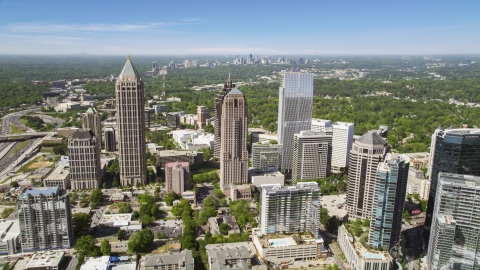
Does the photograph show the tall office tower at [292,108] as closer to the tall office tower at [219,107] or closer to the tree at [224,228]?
the tall office tower at [219,107]

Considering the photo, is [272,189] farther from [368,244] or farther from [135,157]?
[135,157]

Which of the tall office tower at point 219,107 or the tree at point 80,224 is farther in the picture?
the tall office tower at point 219,107

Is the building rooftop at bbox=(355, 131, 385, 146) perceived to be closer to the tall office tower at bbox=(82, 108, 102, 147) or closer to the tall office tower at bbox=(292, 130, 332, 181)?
the tall office tower at bbox=(292, 130, 332, 181)

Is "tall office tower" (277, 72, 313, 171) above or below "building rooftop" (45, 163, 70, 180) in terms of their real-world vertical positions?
above

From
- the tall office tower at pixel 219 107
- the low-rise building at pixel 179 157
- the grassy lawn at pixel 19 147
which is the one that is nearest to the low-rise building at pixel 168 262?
the low-rise building at pixel 179 157

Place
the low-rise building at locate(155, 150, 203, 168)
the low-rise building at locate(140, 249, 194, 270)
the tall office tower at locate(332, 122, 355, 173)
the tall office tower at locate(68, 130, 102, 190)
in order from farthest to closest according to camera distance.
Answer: the tall office tower at locate(332, 122, 355, 173) → the low-rise building at locate(155, 150, 203, 168) → the tall office tower at locate(68, 130, 102, 190) → the low-rise building at locate(140, 249, 194, 270)

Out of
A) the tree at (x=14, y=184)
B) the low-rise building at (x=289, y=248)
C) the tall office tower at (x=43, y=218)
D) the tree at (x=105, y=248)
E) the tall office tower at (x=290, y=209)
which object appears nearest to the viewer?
the low-rise building at (x=289, y=248)

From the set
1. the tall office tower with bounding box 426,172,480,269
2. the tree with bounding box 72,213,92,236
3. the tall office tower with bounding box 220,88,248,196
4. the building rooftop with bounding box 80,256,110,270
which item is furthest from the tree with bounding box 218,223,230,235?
the tall office tower with bounding box 426,172,480,269
